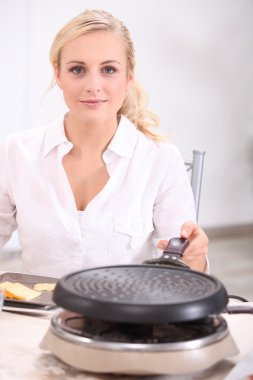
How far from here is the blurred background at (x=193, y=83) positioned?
4.28m

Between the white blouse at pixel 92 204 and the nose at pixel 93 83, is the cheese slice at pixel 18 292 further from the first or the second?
the nose at pixel 93 83

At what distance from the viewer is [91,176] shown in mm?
1906

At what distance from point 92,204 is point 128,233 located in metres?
0.13

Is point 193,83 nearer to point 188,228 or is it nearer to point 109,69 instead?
point 109,69

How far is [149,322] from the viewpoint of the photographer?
0.82m

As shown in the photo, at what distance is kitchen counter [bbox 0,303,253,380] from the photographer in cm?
89

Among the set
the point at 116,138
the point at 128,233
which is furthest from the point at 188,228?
the point at 116,138

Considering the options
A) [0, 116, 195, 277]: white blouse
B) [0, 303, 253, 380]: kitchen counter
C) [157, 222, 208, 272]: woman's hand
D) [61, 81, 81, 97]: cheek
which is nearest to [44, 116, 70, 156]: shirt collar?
[0, 116, 195, 277]: white blouse

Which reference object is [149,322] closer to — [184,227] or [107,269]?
[107,269]

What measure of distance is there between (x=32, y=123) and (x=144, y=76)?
1012 millimetres

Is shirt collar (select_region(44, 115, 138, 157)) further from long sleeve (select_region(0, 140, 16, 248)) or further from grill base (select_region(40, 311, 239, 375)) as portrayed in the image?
grill base (select_region(40, 311, 239, 375))

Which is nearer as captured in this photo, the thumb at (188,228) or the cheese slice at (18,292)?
the cheese slice at (18,292)

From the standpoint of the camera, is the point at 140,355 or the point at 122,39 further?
the point at 122,39

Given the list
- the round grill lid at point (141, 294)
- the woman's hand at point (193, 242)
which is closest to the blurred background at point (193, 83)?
the woman's hand at point (193, 242)
